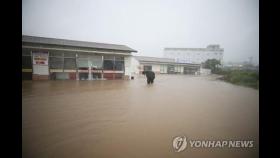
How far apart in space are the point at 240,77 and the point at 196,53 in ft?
4.06

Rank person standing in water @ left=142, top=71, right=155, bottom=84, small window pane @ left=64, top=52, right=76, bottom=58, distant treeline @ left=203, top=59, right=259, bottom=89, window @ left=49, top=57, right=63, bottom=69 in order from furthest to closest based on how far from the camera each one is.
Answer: person standing in water @ left=142, top=71, right=155, bottom=84
small window pane @ left=64, top=52, right=76, bottom=58
window @ left=49, top=57, right=63, bottom=69
distant treeline @ left=203, top=59, right=259, bottom=89

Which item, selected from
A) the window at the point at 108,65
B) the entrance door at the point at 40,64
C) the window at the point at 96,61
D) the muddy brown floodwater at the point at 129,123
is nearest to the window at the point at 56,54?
the entrance door at the point at 40,64

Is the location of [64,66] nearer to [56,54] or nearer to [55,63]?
[55,63]

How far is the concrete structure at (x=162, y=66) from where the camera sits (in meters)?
4.39

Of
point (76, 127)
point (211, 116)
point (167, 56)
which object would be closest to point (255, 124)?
point (211, 116)

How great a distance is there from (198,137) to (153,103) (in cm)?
134

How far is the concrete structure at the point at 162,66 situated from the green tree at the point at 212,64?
184mm

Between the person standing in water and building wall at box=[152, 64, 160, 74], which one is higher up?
building wall at box=[152, 64, 160, 74]

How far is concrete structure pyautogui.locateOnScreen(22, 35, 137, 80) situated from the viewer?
4.30 meters

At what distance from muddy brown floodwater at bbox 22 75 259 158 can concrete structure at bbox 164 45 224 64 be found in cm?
93

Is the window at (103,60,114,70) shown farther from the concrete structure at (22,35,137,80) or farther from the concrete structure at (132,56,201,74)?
the concrete structure at (132,56,201,74)

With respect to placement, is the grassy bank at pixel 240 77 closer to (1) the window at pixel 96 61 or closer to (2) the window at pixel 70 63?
Result: (1) the window at pixel 96 61

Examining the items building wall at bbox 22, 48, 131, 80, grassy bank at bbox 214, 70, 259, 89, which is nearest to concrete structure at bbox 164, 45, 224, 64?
grassy bank at bbox 214, 70, 259, 89
